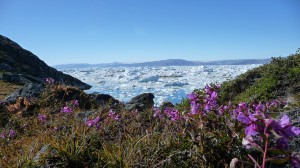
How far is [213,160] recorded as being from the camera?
2748mm

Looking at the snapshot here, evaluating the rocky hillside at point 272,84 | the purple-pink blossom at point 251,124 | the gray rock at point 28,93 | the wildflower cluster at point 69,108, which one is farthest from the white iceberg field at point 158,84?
the purple-pink blossom at point 251,124

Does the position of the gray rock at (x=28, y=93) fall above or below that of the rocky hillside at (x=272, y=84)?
below

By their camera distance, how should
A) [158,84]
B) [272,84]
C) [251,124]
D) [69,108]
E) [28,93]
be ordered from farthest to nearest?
[158,84] < [28,93] < [272,84] < [69,108] < [251,124]

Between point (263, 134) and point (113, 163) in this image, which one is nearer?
point (263, 134)

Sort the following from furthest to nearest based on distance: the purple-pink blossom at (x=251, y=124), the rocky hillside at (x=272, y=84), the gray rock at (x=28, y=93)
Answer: the gray rock at (x=28, y=93) < the rocky hillside at (x=272, y=84) < the purple-pink blossom at (x=251, y=124)

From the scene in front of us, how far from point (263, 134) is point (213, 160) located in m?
1.58

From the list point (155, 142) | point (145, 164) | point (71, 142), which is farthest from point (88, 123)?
point (145, 164)

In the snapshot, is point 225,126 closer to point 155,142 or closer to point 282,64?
point 155,142

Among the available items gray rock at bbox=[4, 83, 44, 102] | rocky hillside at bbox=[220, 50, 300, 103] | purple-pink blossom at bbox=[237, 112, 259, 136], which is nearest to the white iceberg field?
rocky hillside at bbox=[220, 50, 300, 103]

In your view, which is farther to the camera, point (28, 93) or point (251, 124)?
point (28, 93)

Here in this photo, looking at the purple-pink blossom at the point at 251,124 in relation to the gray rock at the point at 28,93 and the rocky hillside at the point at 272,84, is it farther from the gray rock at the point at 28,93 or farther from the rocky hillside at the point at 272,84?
the gray rock at the point at 28,93

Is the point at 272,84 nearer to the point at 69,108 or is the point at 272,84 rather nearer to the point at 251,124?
the point at 69,108

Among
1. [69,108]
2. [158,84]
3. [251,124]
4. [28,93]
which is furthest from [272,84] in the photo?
[158,84]

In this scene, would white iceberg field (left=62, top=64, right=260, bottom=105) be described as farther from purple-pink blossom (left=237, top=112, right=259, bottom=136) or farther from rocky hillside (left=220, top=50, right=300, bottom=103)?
purple-pink blossom (left=237, top=112, right=259, bottom=136)
